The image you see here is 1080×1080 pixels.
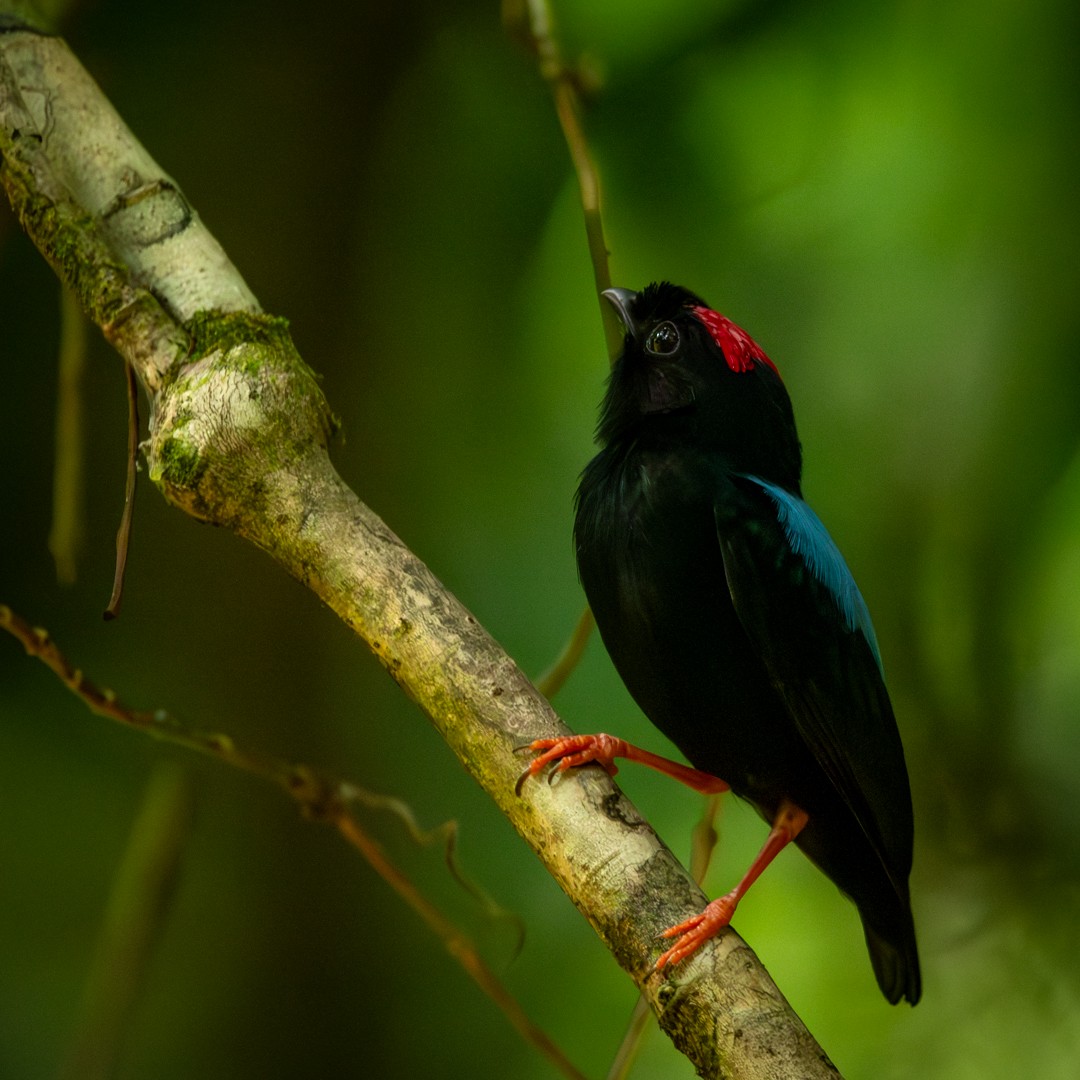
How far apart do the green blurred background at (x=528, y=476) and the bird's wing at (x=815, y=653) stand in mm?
1072

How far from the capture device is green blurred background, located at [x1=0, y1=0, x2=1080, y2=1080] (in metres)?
2.82

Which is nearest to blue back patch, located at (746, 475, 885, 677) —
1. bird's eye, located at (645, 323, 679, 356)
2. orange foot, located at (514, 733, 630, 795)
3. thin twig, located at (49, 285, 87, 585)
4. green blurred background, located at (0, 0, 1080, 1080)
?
bird's eye, located at (645, 323, 679, 356)

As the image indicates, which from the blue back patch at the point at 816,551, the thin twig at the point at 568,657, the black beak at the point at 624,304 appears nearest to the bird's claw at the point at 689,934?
the blue back patch at the point at 816,551

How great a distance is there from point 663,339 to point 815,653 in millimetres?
688

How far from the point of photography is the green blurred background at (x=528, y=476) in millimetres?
2824

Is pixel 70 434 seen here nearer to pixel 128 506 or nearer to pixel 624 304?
pixel 128 506

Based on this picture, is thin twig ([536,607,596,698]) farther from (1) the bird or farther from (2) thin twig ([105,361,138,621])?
(2) thin twig ([105,361,138,621])

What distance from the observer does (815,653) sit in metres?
1.84

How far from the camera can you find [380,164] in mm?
3180

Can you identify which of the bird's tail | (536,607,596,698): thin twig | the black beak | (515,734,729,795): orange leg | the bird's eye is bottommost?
the bird's tail

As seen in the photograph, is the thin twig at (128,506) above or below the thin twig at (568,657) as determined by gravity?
above

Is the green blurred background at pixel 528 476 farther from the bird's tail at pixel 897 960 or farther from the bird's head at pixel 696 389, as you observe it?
the bird's head at pixel 696 389

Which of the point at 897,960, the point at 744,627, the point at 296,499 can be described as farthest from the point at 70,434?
the point at 897,960

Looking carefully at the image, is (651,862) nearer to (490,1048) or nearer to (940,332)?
(490,1048)
